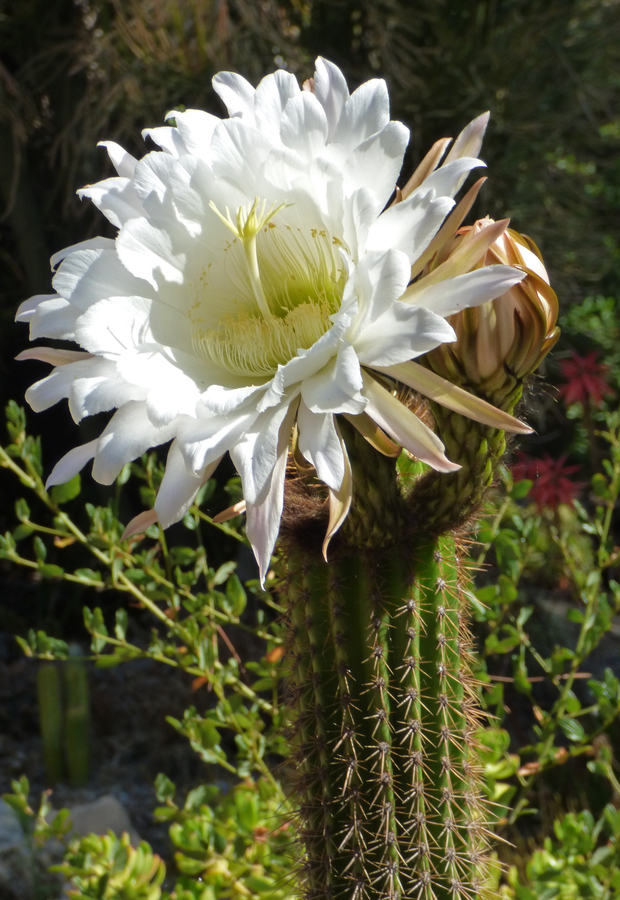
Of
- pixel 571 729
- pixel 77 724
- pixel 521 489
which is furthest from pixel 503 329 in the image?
pixel 77 724

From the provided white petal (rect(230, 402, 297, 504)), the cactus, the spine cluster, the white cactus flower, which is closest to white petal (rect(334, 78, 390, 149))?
the white cactus flower

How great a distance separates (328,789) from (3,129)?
231 cm

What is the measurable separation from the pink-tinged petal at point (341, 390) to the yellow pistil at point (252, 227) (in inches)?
5.0

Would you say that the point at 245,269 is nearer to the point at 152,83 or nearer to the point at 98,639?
the point at 98,639

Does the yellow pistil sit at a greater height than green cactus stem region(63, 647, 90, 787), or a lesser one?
greater

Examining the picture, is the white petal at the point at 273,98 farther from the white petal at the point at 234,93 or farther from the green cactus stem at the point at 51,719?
the green cactus stem at the point at 51,719

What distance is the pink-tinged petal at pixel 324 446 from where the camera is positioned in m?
0.45

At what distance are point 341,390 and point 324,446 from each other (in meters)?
0.04

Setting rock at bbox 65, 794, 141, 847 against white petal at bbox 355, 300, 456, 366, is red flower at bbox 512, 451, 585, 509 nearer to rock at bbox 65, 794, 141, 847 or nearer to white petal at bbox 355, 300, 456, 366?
rock at bbox 65, 794, 141, 847

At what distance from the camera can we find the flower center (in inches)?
23.0

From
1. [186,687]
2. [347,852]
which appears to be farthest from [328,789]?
[186,687]

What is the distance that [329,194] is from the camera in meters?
0.53

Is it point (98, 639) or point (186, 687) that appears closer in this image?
point (98, 639)

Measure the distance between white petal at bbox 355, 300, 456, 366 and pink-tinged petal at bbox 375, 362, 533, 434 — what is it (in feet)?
0.08
